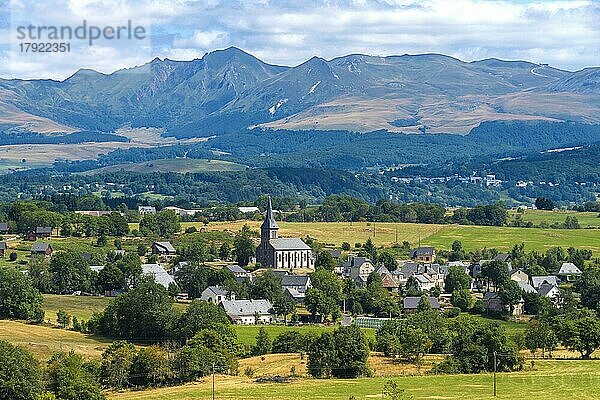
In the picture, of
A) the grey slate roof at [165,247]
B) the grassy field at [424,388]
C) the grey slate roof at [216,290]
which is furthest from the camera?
the grey slate roof at [165,247]

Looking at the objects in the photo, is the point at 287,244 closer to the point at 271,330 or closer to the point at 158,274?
the point at 158,274

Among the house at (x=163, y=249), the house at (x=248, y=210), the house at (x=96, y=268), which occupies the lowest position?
the house at (x=96, y=268)

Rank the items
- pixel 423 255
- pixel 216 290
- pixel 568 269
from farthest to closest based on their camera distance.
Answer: pixel 423 255, pixel 568 269, pixel 216 290

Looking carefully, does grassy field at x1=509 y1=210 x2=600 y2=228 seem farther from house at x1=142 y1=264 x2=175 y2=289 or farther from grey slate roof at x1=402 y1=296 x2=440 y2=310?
house at x1=142 y1=264 x2=175 y2=289

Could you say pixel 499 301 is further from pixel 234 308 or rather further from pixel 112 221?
pixel 112 221

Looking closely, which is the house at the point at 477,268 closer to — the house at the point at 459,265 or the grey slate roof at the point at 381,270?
the house at the point at 459,265

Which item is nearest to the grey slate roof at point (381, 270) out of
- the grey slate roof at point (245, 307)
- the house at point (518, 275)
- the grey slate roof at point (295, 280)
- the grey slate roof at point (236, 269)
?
the grey slate roof at point (295, 280)

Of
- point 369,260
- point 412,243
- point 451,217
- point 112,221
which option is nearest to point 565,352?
point 369,260

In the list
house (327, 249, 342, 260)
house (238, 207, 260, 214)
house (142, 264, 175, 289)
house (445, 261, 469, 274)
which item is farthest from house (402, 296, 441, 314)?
house (238, 207, 260, 214)

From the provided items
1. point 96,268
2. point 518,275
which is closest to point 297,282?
point 96,268
